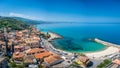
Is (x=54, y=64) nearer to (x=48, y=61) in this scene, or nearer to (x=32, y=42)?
(x=48, y=61)

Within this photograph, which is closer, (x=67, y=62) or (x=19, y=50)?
(x=67, y=62)

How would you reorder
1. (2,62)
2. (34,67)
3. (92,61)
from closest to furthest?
1. (2,62)
2. (34,67)
3. (92,61)

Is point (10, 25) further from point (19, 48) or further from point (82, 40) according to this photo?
point (19, 48)

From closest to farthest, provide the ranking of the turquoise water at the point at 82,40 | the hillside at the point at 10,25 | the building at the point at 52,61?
1. the building at the point at 52,61
2. the turquoise water at the point at 82,40
3. the hillside at the point at 10,25

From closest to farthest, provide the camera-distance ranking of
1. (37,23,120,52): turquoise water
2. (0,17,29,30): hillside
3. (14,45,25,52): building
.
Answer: (14,45,25,52): building
(37,23,120,52): turquoise water
(0,17,29,30): hillside

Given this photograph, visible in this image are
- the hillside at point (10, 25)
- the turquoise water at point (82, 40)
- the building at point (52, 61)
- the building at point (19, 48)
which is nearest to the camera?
the building at point (52, 61)

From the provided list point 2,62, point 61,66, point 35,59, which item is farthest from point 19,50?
point 2,62

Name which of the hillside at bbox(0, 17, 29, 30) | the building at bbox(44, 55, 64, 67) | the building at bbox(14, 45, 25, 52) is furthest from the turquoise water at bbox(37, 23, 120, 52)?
the hillside at bbox(0, 17, 29, 30)

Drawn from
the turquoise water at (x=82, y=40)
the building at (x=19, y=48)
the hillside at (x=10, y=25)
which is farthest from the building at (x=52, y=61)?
the hillside at (x=10, y=25)

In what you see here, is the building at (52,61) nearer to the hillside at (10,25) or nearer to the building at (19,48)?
the building at (19,48)

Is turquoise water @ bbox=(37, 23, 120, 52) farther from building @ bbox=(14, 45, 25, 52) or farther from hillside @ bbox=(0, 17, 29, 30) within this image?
hillside @ bbox=(0, 17, 29, 30)

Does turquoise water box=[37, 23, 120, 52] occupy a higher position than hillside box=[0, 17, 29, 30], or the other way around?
hillside box=[0, 17, 29, 30]
